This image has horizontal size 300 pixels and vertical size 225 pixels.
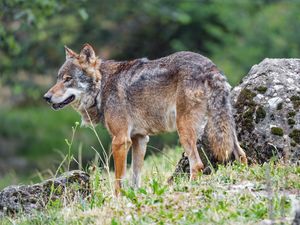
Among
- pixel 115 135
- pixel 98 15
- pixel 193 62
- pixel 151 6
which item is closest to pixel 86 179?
pixel 115 135

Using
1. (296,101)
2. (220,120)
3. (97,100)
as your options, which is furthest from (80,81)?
(296,101)

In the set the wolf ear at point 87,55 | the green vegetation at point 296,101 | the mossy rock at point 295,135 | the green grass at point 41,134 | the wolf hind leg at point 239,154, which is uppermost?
the wolf ear at point 87,55

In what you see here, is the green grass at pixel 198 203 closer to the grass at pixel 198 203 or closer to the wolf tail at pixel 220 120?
the grass at pixel 198 203

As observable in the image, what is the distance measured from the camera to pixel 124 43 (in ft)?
85.5

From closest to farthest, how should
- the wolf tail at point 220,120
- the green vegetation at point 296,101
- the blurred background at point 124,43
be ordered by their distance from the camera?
1. the wolf tail at point 220,120
2. the green vegetation at point 296,101
3. the blurred background at point 124,43

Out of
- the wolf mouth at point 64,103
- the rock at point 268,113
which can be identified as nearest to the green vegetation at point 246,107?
the rock at point 268,113

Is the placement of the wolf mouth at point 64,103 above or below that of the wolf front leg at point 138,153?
above

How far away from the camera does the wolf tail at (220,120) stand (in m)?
9.38

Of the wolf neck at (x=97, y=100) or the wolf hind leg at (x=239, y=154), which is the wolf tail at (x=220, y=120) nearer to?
the wolf hind leg at (x=239, y=154)

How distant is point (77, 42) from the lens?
81.4 ft

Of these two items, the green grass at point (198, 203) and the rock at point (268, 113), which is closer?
the green grass at point (198, 203)

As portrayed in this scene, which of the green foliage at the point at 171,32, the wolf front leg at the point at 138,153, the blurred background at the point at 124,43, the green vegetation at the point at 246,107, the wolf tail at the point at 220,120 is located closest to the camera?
the wolf tail at the point at 220,120

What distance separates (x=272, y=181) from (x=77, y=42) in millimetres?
16993

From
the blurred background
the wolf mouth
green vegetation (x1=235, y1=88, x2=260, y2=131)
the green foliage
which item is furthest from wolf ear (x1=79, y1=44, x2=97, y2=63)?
the green foliage
